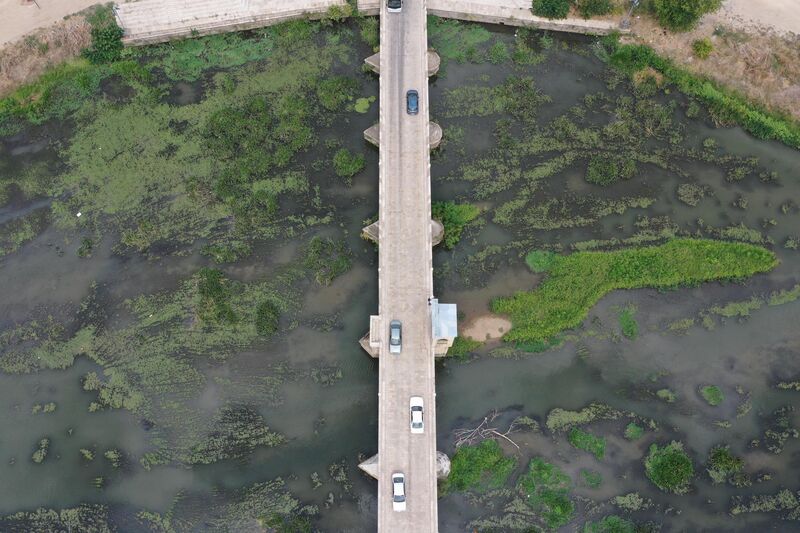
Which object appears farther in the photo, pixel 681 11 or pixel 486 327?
pixel 681 11

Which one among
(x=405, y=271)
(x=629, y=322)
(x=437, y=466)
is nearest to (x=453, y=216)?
(x=405, y=271)

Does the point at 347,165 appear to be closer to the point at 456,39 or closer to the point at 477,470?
the point at 456,39

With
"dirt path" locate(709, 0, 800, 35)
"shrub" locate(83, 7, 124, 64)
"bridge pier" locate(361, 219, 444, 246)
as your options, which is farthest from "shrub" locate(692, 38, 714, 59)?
"shrub" locate(83, 7, 124, 64)

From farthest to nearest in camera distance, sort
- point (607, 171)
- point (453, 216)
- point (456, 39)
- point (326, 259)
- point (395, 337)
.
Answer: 1. point (456, 39)
2. point (607, 171)
3. point (453, 216)
4. point (326, 259)
5. point (395, 337)

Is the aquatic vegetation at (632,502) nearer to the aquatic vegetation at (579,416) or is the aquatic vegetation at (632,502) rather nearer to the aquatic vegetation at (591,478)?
the aquatic vegetation at (591,478)

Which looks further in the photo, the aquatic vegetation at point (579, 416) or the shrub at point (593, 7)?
the shrub at point (593, 7)

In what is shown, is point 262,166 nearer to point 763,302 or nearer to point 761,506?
point 763,302

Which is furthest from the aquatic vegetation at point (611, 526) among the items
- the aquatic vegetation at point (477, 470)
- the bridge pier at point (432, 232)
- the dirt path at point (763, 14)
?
the dirt path at point (763, 14)

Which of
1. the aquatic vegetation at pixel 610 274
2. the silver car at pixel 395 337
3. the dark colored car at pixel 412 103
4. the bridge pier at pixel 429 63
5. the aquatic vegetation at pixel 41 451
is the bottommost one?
the aquatic vegetation at pixel 41 451
